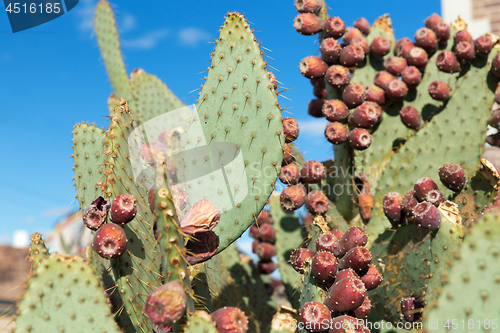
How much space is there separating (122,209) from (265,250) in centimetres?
140

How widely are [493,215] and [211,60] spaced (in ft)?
3.75

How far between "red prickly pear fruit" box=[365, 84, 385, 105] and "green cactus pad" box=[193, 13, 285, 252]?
0.77m

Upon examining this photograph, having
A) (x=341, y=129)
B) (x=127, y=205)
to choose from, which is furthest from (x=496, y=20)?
(x=127, y=205)

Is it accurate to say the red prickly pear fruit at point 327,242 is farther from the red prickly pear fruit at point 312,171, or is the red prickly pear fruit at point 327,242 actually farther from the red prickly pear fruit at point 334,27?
the red prickly pear fruit at point 334,27

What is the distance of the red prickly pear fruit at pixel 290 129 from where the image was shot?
1615mm

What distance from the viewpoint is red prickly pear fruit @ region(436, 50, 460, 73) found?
2098 millimetres

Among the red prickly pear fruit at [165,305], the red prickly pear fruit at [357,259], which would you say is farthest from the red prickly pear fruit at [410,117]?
the red prickly pear fruit at [165,305]

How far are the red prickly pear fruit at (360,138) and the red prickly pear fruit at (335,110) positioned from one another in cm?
10

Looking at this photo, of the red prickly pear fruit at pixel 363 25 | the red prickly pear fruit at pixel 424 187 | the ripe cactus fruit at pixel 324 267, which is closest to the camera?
the ripe cactus fruit at pixel 324 267

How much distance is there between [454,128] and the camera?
202cm

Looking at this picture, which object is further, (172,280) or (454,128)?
(454,128)

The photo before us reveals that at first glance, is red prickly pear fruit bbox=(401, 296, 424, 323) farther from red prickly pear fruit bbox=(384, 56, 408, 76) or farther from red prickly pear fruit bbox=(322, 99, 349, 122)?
red prickly pear fruit bbox=(384, 56, 408, 76)

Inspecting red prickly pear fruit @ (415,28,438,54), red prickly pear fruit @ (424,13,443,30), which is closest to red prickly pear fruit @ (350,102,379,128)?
red prickly pear fruit @ (415,28,438,54)

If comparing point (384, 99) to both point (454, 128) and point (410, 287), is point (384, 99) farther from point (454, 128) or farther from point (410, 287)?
point (410, 287)
